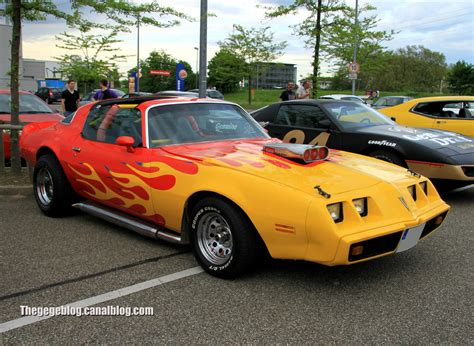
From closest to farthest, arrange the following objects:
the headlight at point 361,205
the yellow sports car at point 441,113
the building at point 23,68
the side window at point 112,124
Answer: the headlight at point 361,205 → the side window at point 112,124 → the yellow sports car at point 441,113 → the building at point 23,68

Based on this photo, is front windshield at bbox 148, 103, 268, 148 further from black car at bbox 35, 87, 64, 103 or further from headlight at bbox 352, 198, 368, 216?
black car at bbox 35, 87, 64, 103

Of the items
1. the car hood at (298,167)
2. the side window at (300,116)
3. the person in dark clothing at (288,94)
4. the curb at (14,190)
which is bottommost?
the curb at (14,190)

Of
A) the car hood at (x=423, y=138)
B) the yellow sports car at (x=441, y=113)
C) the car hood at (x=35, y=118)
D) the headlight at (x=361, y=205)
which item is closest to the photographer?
the headlight at (x=361, y=205)

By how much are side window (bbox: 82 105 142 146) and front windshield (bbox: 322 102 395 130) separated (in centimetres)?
355

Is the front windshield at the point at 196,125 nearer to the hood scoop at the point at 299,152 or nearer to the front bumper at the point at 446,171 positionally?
the hood scoop at the point at 299,152

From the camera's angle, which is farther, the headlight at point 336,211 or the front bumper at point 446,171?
the front bumper at point 446,171

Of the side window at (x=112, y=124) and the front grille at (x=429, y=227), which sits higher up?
the side window at (x=112, y=124)

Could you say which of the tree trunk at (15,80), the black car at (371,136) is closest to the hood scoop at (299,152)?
the black car at (371,136)

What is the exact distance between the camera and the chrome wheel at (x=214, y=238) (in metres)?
3.57

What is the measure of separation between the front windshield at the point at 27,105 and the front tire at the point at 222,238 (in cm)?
673

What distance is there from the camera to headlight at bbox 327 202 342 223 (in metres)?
3.12

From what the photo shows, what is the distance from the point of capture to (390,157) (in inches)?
253

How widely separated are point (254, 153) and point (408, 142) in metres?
3.21

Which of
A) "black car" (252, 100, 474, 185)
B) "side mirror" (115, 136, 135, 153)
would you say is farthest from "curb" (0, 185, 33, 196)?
"black car" (252, 100, 474, 185)
